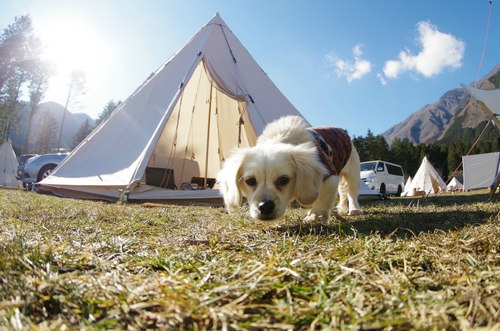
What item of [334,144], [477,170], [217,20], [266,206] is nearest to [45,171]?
[217,20]

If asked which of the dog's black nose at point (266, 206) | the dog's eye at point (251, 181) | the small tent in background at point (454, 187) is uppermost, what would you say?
the small tent in background at point (454, 187)

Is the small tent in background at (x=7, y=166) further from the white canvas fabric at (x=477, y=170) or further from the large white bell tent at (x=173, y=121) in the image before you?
the white canvas fabric at (x=477, y=170)

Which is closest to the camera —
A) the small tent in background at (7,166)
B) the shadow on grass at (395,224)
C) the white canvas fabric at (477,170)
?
the shadow on grass at (395,224)

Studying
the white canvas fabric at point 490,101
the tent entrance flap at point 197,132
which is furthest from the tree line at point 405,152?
the tent entrance flap at point 197,132

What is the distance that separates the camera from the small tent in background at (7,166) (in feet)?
63.0

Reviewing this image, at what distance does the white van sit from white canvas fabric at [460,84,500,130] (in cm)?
713

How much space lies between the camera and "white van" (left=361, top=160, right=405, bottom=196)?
1545 cm

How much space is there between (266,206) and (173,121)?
7.46 meters

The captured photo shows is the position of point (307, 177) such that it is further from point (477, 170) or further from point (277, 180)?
point (477, 170)

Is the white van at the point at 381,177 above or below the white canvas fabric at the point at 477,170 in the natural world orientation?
below

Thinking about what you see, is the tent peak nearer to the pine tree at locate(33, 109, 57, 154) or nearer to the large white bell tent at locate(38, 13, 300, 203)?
the large white bell tent at locate(38, 13, 300, 203)

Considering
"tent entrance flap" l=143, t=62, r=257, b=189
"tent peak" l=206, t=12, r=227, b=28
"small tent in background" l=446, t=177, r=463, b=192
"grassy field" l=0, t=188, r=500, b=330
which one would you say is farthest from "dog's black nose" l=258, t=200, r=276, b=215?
"small tent in background" l=446, t=177, r=463, b=192

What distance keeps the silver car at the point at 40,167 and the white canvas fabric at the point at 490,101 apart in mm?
12909

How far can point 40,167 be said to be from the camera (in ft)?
35.0
